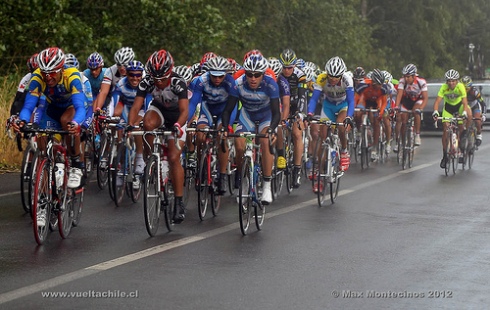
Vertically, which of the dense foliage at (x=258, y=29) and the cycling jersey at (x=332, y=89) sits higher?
the dense foliage at (x=258, y=29)

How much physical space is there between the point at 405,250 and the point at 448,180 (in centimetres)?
810

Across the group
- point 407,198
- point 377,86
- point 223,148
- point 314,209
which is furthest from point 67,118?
point 377,86

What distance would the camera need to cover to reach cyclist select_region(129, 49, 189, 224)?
11.1 meters

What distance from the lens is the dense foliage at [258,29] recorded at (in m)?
24.7

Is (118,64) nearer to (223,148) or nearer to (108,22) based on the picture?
(223,148)

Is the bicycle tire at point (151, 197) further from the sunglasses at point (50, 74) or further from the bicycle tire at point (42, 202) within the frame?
the sunglasses at point (50, 74)

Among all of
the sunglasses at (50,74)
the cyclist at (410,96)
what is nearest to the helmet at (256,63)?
the sunglasses at (50,74)

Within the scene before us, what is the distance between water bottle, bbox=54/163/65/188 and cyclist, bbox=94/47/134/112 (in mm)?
4524

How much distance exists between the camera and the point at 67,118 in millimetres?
11594

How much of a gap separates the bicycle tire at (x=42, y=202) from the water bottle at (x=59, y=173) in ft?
0.42

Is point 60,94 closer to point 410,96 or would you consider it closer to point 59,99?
point 59,99

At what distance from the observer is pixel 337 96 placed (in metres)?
16.3

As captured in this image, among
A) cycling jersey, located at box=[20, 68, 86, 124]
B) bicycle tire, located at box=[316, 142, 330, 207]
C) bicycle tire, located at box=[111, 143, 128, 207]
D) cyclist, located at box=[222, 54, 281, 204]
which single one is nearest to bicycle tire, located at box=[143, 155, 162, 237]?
cycling jersey, located at box=[20, 68, 86, 124]

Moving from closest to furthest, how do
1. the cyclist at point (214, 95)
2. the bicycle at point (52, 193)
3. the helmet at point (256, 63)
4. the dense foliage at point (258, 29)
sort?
1. the bicycle at point (52, 193)
2. the helmet at point (256, 63)
3. the cyclist at point (214, 95)
4. the dense foliage at point (258, 29)
